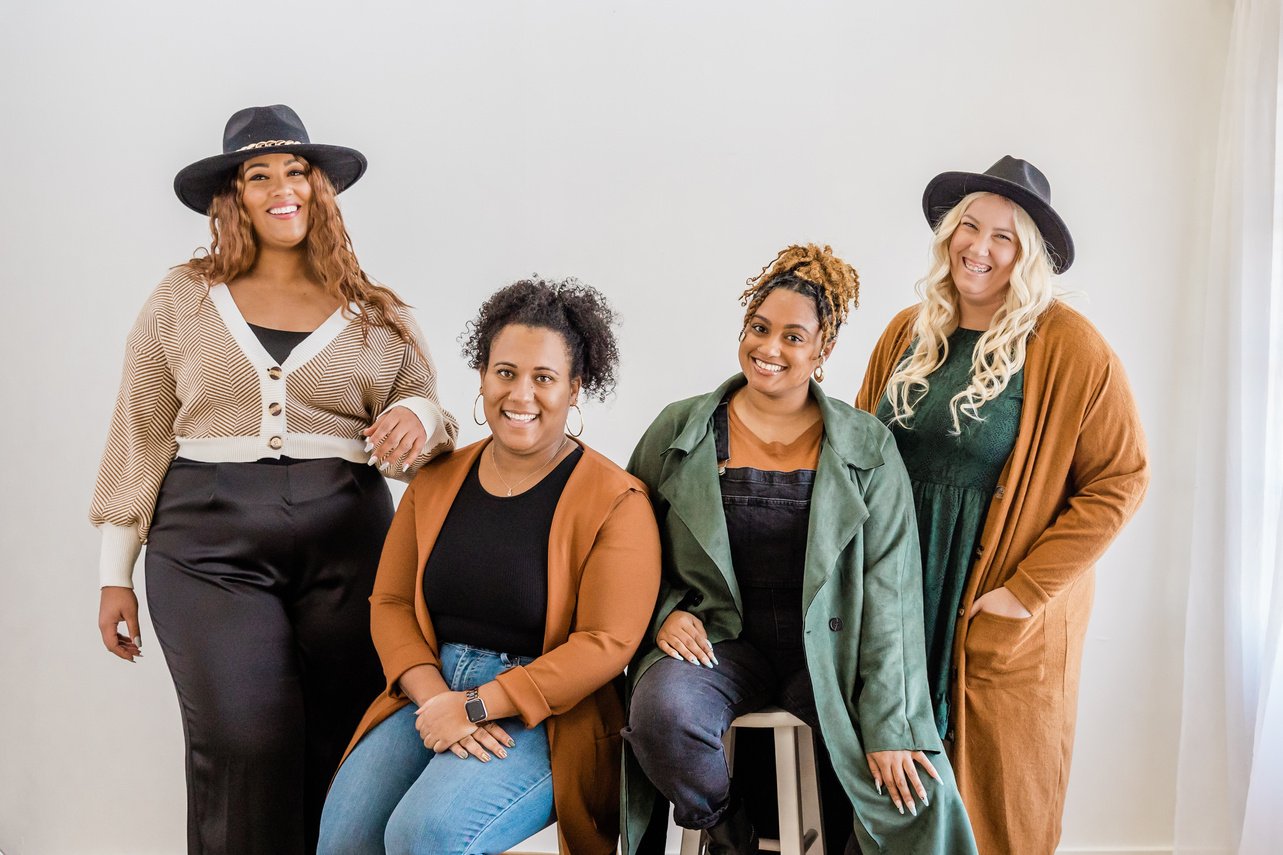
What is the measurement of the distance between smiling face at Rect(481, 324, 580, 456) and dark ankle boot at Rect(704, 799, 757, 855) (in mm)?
776

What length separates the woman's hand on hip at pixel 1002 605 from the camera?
2113 mm

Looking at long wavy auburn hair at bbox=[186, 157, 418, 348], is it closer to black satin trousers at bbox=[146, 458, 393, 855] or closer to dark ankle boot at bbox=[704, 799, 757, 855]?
black satin trousers at bbox=[146, 458, 393, 855]

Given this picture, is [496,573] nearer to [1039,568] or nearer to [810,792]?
[810,792]

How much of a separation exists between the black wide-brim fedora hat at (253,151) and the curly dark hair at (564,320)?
47 centimetres

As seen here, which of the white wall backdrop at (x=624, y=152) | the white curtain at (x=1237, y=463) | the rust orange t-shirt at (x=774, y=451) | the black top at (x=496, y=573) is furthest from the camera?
the white wall backdrop at (x=624, y=152)

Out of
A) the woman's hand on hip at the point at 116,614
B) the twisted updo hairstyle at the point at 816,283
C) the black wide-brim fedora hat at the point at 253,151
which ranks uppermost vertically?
the black wide-brim fedora hat at the point at 253,151

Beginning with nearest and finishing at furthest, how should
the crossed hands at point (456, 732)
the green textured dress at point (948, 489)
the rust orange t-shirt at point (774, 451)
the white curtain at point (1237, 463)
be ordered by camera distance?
1. the crossed hands at point (456, 732)
2. the rust orange t-shirt at point (774, 451)
3. the green textured dress at point (948, 489)
4. the white curtain at point (1237, 463)

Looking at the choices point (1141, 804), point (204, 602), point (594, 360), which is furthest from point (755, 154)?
point (1141, 804)

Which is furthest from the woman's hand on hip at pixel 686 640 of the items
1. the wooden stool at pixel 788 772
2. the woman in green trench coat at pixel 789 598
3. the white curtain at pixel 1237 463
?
the white curtain at pixel 1237 463

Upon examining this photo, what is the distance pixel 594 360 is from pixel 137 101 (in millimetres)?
1747

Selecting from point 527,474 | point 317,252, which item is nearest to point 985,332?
point 527,474

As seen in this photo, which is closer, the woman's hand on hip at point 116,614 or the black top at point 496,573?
the black top at point 496,573

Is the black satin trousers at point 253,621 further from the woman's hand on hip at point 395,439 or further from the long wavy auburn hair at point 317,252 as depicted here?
the long wavy auburn hair at point 317,252

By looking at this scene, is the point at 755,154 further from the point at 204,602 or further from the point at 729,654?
the point at 204,602
